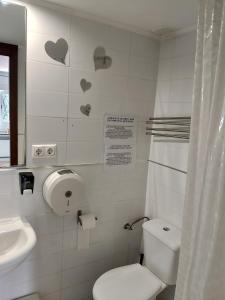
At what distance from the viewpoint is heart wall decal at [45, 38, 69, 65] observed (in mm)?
1473

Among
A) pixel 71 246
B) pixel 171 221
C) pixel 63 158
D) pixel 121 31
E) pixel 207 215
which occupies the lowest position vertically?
pixel 71 246

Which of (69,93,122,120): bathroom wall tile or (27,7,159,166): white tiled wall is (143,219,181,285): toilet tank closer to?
(27,7,159,166): white tiled wall

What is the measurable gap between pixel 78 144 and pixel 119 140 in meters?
0.34

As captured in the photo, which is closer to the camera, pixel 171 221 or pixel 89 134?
pixel 89 134

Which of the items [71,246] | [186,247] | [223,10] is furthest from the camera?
[71,246]

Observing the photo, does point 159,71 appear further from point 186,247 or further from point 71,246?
point 71,246

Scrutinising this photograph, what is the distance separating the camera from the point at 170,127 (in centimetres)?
181

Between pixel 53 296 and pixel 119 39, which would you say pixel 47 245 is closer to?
pixel 53 296

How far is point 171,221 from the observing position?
183cm

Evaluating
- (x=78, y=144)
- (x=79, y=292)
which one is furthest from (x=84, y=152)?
(x=79, y=292)

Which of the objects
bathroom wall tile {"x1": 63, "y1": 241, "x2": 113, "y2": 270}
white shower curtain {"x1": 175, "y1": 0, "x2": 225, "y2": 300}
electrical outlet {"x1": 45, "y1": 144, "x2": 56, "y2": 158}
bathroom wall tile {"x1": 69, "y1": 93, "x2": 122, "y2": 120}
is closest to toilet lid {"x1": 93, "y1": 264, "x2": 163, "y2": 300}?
bathroom wall tile {"x1": 63, "y1": 241, "x2": 113, "y2": 270}

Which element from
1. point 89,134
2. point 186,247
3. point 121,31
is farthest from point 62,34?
point 186,247

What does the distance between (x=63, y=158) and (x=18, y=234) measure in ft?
1.79

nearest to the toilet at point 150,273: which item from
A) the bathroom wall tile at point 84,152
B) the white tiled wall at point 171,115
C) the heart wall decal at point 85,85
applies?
the white tiled wall at point 171,115
